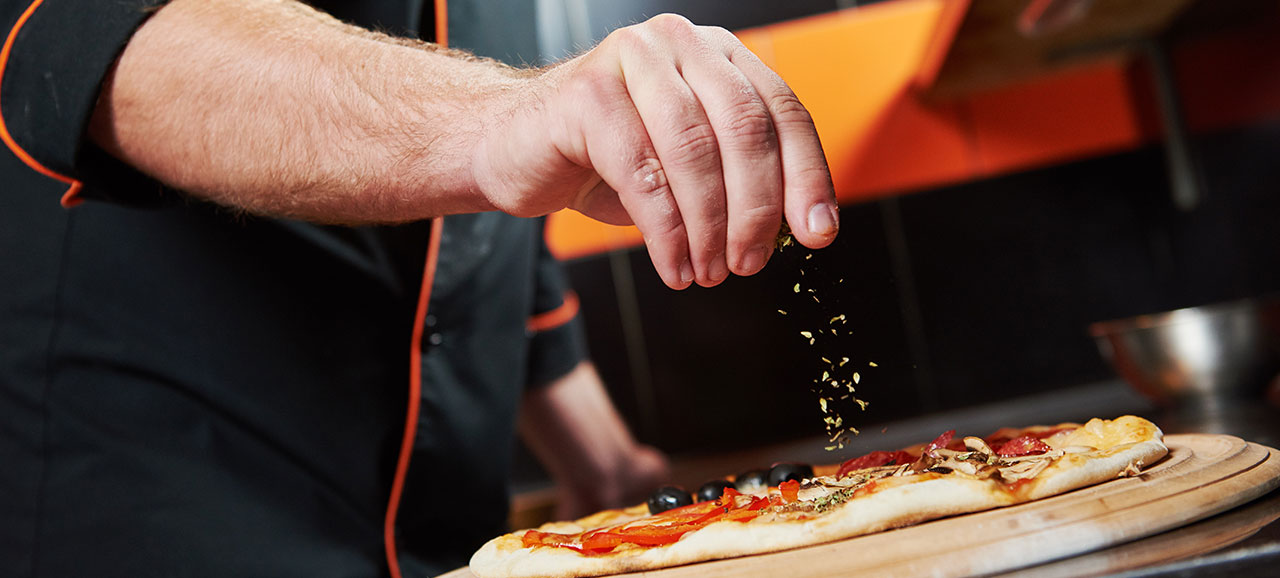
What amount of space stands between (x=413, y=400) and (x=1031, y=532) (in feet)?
2.38

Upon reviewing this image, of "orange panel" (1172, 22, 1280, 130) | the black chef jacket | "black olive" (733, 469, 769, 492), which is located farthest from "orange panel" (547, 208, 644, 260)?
"black olive" (733, 469, 769, 492)

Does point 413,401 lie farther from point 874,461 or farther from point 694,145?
point 694,145

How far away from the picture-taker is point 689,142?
60 centimetres

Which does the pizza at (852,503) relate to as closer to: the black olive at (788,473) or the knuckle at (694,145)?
the black olive at (788,473)

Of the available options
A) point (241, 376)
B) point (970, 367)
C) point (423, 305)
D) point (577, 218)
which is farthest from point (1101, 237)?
point (241, 376)

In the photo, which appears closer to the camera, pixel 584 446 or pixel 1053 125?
Answer: pixel 584 446

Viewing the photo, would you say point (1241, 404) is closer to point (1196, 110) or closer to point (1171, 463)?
point (1171, 463)

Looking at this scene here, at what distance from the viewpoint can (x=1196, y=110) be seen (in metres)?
2.42

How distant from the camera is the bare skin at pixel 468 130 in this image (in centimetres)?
60

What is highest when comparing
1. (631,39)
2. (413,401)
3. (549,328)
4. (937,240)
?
(631,39)

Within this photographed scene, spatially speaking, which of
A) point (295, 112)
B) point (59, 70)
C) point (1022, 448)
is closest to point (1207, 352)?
point (1022, 448)

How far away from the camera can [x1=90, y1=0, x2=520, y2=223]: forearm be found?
708 millimetres

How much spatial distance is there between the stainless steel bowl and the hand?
3.38ft

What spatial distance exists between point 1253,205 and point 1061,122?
0.71 metres
